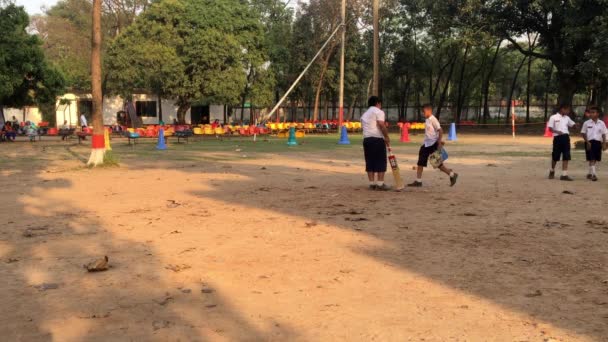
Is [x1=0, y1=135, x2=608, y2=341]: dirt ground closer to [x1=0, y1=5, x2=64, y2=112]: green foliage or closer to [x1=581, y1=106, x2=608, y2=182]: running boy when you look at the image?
[x1=581, y1=106, x2=608, y2=182]: running boy

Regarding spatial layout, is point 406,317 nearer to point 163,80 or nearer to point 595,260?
point 595,260

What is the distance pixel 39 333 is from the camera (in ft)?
12.2

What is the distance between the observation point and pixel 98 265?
5.15 m

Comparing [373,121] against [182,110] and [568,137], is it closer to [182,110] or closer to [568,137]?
[568,137]

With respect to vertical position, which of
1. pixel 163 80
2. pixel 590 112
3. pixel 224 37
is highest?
pixel 224 37

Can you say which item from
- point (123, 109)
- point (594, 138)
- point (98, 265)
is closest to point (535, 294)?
point (98, 265)

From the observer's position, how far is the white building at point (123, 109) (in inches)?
1734

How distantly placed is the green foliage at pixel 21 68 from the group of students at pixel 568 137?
23.3m

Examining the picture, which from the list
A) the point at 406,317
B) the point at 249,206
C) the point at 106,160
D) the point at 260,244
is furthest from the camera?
the point at 106,160

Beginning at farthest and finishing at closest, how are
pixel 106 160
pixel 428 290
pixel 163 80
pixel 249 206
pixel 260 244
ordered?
pixel 163 80, pixel 106 160, pixel 249 206, pixel 260 244, pixel 428 290

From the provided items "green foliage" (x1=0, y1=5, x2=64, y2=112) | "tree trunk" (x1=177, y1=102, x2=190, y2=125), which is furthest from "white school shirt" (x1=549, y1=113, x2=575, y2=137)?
"tree trunk" (x1=177, y1=102, x2=190, y2=125)

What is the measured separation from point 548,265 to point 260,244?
287 centimetres

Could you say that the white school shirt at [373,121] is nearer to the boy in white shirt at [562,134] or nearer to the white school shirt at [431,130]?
the white school shirt at [431,130]

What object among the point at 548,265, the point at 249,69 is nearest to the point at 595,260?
the point at 548,265
